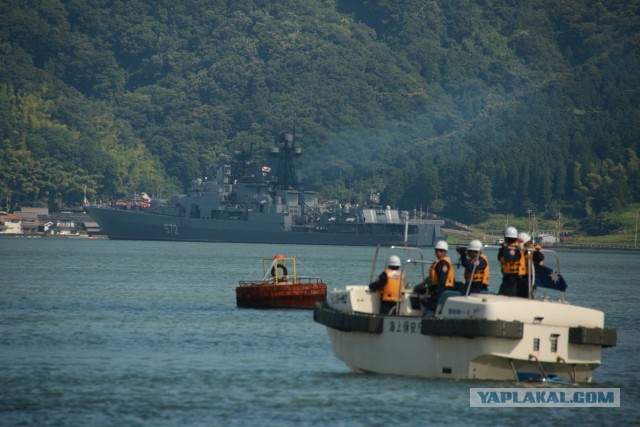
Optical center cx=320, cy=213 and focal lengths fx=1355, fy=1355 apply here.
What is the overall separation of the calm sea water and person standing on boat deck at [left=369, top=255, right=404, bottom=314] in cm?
179

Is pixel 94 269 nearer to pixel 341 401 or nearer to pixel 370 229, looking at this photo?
pixel 341 401

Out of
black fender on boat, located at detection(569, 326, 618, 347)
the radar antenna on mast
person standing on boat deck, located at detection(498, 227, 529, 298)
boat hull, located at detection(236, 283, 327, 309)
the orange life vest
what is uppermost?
the radar antenna on mast

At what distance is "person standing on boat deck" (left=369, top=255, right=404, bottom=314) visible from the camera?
29797mm

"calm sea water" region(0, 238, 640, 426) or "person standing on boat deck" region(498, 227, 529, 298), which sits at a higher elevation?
"person standing on boat deck" region(498, 227, 529, 298)

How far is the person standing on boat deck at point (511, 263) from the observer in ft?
93.8

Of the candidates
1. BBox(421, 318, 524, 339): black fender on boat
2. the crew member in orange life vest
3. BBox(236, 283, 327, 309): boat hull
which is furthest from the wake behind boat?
BBox(421, 318, 524, 339): black fender on boat

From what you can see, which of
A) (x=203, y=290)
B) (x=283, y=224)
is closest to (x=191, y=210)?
(x=283, y=224)

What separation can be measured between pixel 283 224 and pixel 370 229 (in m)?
11.0

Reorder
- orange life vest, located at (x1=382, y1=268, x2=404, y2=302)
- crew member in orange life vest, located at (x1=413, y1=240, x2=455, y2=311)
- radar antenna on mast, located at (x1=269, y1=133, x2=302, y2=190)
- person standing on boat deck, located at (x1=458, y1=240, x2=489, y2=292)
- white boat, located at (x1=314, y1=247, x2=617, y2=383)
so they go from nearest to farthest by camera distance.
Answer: white boat, located at (x1=314, y1=247, x2=617, y2=383) → person standing on boat deck, located at (x1=458, y1=240, x2=489, y2=292) → crew member in orange life vest, located at (x1=413, y1=240, x2=455, y2=311) → orange life vest, located at (x1=382, y1=268, x2=404, y2=302) → radar antenna on mast, located at (x1=269, y1=133, x2=302, y2=190)

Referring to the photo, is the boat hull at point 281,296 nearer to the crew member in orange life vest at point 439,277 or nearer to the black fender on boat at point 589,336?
the crew member in orange life vest at point 439,277

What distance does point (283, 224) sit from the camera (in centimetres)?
17062

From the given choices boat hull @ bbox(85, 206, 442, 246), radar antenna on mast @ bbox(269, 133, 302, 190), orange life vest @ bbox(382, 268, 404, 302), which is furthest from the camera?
radar antenna on mast @ bbox(269, 133, 302, 190)

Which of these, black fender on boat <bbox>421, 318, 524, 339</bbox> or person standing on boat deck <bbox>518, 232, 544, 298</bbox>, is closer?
black fender on boat <bbox>421, 318, 524, 339</bbox>

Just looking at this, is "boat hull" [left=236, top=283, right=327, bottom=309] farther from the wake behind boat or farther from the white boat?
the white boat
